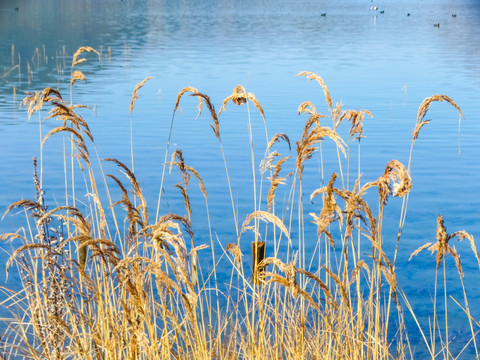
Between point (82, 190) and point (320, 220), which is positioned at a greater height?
point (320, 220)

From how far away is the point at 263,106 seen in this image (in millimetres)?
15727

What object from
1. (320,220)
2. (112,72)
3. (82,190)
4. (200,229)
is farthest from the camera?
(112,72)

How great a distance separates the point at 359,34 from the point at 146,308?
1434 inches

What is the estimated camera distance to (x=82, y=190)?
9492 mm

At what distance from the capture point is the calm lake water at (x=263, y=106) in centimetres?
844

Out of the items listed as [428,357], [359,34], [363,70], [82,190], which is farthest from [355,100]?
[359,34]

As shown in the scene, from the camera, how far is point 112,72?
22078 millimetres

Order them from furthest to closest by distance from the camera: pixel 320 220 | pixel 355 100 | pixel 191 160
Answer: pixel 355 100
pixel 191 160
pixel 320 220

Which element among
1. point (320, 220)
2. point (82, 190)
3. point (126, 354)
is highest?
point (320, 220)

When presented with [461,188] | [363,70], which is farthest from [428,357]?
[363,70]

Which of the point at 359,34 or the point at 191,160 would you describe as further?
the point at 359,34

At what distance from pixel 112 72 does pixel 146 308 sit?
2020cm

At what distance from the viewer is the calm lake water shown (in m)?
8.44

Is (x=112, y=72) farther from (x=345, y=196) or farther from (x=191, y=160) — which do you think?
(x=345, y=196)
